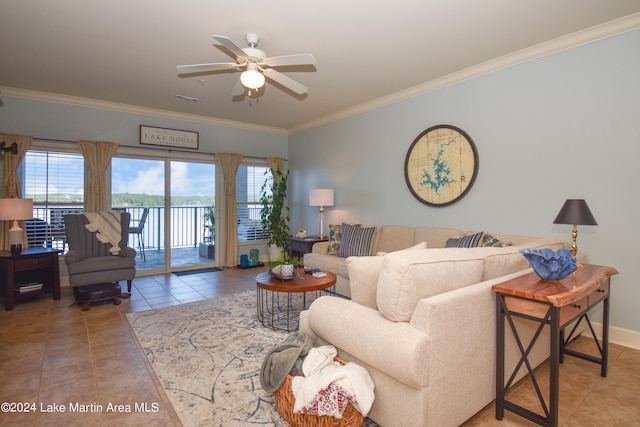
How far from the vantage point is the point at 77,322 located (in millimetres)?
3414

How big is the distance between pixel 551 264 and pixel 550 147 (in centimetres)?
183

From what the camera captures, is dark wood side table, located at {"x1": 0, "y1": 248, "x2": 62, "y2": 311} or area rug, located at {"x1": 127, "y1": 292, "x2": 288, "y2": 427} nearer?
area rug, located at {"x1": 127, "y1": 292, "x2": 288, "y2": 427}

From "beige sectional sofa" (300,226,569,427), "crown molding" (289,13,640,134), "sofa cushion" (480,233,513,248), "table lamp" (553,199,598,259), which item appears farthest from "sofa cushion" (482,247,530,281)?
"crown molding" (289,13,640,134)

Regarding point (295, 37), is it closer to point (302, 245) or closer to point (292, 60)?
point (292, 60)

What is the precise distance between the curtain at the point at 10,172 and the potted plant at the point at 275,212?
353cm

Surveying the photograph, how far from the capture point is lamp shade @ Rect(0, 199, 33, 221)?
3795mm

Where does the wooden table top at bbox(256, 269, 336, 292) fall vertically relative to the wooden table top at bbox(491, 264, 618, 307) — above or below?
below

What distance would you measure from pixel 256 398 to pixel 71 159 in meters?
4.75

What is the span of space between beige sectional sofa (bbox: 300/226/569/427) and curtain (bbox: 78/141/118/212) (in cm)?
442

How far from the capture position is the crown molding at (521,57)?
9.12ft

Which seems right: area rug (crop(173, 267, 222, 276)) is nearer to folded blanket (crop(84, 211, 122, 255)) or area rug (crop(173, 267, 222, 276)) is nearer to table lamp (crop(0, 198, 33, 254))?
folded blanket (crop(84, 211, 122, 255))

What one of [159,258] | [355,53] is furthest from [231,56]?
[159,258]

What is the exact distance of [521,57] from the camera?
3.33 m

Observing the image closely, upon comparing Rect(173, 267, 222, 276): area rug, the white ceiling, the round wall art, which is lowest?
Rect(173, 267, 222, 276): area rug
